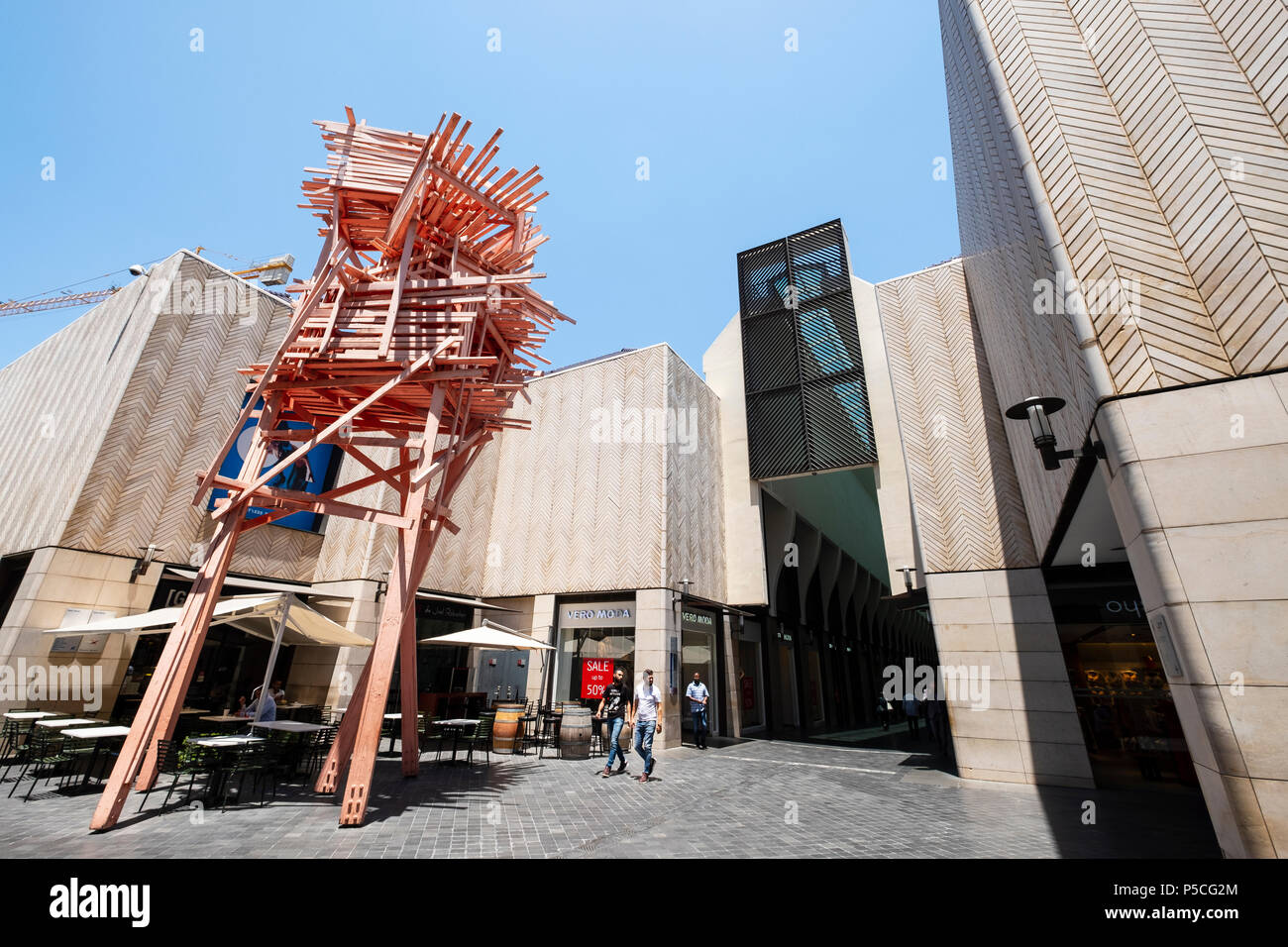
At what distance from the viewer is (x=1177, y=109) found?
603 cm

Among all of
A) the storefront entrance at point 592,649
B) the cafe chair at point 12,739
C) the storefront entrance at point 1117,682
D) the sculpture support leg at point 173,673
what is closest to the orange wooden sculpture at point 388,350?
the sculpture support leg at point 173,673

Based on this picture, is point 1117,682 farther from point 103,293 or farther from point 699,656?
point 103,293

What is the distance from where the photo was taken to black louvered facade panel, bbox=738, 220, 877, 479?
19672 mm

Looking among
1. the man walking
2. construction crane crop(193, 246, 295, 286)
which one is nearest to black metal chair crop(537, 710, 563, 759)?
the man walking

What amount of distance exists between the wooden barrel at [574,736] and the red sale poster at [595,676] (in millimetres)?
3195

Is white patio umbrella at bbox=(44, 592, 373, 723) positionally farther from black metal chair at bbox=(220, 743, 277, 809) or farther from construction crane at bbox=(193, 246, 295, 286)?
construction crane at bbox=(193, 246, 295, 286)

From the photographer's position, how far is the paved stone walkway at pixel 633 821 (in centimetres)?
602

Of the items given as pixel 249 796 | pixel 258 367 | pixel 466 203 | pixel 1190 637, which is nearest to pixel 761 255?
pixel 466 203

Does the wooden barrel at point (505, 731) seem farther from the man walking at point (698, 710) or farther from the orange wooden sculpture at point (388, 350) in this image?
the man walking at point (698, 710)

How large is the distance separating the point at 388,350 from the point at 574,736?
10.2 meters

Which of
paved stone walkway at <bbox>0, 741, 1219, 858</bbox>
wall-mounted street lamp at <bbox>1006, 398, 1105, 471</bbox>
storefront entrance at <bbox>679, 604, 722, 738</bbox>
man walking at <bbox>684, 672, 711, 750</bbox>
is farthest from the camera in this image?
storefront entrance at <bbox>679, 604, 722, 738</bbox>

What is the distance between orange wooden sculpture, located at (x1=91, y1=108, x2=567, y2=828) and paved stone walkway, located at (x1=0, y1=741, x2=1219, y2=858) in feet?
3.51
